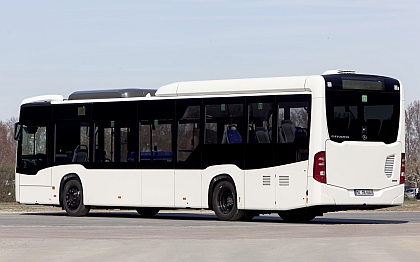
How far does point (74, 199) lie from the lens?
2895 cm

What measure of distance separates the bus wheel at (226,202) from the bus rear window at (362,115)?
3.14m

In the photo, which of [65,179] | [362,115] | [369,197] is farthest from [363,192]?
[65,179]

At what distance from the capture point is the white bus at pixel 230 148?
78.4ft

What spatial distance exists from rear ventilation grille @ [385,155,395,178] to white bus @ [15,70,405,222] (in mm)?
25

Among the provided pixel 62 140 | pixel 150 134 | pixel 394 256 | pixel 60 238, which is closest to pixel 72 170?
pixel 62 140

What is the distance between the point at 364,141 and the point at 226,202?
3.85m

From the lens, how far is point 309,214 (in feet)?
86.5

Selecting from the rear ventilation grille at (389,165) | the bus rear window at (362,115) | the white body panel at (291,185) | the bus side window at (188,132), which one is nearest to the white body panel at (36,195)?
the bus side window at (188,132)

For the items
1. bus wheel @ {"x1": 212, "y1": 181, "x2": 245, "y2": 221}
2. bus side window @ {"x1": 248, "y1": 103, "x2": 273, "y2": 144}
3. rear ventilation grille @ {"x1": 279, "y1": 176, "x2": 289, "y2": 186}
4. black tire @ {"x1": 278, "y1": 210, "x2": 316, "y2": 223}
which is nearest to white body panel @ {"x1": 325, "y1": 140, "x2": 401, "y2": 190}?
rear ventilation grille @ {"x1": 279, "y1": 176, "x2": 289, "y2": 186}

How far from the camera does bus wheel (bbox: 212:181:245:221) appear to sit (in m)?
25.4

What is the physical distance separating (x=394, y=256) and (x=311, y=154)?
358 inches

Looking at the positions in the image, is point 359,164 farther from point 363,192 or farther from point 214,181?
point 214,181

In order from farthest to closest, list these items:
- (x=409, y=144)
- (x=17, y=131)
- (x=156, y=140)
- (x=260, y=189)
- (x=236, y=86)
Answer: (x=409, y=144) → (x=17, y=131) → (x=156, y=140) → (x=236, y=86) → (x=260, y=189)

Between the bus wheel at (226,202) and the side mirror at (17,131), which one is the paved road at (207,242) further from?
the side mirror at (17,131)
